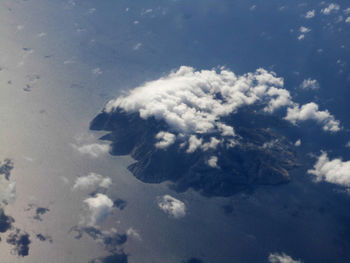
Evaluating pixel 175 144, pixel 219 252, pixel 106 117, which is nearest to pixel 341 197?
pixel 219 252

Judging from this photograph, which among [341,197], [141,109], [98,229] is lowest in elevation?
[98,229]

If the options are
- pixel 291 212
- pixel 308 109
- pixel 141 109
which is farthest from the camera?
pixel 308 109

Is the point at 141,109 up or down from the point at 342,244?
up

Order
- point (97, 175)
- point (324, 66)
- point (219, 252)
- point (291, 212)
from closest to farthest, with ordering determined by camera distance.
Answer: point (219, 252), point (291, 212), point (97, 175), point (324, 66)

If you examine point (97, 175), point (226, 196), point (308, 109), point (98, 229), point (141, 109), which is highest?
point (308, 109)

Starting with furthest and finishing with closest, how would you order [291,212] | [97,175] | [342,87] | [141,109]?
1. [342,87]
2. [141,109]
3. [97,175]
4. [291,212]

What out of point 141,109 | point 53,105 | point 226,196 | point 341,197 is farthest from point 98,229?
point 341,197

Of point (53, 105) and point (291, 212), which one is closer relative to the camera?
point (291, 212)

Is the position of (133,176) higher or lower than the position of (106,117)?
lower

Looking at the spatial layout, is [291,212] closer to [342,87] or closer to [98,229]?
[98,229]

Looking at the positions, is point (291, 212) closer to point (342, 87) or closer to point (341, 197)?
point (341, 197)
